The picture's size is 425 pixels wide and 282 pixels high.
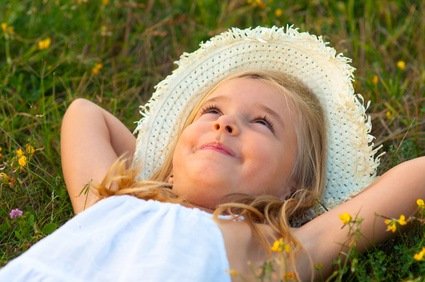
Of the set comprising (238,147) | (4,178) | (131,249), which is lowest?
(4,178)

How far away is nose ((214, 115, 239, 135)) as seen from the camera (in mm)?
3354

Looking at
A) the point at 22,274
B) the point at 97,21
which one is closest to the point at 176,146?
the point at 22,274

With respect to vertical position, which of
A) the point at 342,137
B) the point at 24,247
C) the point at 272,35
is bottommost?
the point at 24,247

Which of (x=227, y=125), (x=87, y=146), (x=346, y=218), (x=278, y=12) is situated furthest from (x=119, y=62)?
(x=346, y=218)

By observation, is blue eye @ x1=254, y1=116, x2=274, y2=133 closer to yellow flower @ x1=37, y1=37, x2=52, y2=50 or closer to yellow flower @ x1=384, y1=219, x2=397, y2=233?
yellow flower @ x1=384, y1=219, x2=397, y2=233

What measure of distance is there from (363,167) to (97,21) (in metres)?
1.82

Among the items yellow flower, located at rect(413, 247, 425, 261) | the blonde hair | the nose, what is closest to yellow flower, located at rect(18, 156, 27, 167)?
the blonde hair

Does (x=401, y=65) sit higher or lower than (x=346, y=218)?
lower

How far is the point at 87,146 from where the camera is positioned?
3775 millimetres

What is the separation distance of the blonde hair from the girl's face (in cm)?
3

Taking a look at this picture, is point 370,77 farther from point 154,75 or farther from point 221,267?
point 221,267

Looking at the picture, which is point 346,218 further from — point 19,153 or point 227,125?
point 19,153

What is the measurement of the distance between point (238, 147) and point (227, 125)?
3.1 inches

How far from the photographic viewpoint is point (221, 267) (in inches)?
123
